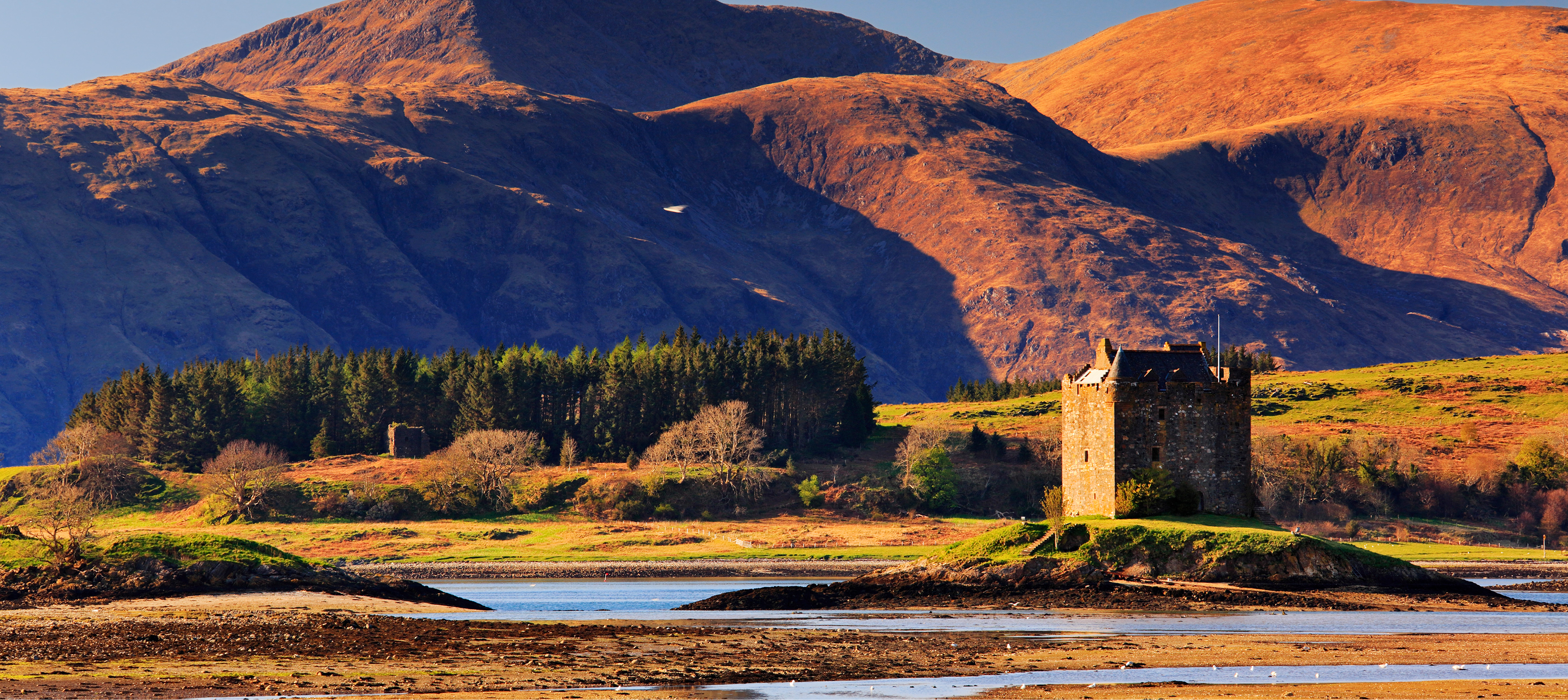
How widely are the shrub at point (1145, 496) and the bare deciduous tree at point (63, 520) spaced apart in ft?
143

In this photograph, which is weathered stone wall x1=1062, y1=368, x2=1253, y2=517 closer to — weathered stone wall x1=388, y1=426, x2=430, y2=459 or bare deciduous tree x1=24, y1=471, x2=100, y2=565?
bare deciduous tree x1=24, y1=471, x2=100, y2=565

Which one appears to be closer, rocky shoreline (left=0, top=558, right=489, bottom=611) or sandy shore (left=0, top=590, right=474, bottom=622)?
sandy shore (left=0, top=590, right=474, bottom=622)

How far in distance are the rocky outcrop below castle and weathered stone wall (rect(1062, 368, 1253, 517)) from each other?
4.57 meters

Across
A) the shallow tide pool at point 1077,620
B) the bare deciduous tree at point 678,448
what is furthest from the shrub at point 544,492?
the shallow tide pool at point 1077,620

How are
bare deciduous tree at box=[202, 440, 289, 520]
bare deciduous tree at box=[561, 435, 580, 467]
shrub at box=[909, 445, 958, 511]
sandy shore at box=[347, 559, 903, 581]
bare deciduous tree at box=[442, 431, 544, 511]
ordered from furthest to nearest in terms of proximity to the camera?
bare deciduous tree at box=[561, 435, 580, 467] → bare deciduous tree at box=[442, 431, 544, 511] → shrub at box=[909, 445, 958, 511] → bare deciduous tree at box=[202, 440, 289, 520] → sandy shore at box=[347, 559, 903, 581]

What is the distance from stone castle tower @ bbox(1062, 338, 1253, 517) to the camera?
6912 centimetres

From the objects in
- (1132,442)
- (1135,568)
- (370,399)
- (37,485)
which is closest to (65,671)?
(1135,568)

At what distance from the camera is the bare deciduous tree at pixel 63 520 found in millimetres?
59219

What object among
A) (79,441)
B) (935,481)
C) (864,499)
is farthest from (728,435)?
(79,441)

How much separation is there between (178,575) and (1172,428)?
141 ft

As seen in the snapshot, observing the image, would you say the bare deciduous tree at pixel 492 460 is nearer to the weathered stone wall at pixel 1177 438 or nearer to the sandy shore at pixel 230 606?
the weathered stone wall at pixel 1177 438

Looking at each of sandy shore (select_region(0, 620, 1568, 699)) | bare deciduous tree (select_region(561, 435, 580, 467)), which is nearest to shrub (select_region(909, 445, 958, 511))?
bare deciduous tree (select_region(561, 435, 580, 467))

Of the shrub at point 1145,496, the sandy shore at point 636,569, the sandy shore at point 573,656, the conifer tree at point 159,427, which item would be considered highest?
the conifer tree at point 159,427

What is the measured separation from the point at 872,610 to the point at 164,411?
359 feet
